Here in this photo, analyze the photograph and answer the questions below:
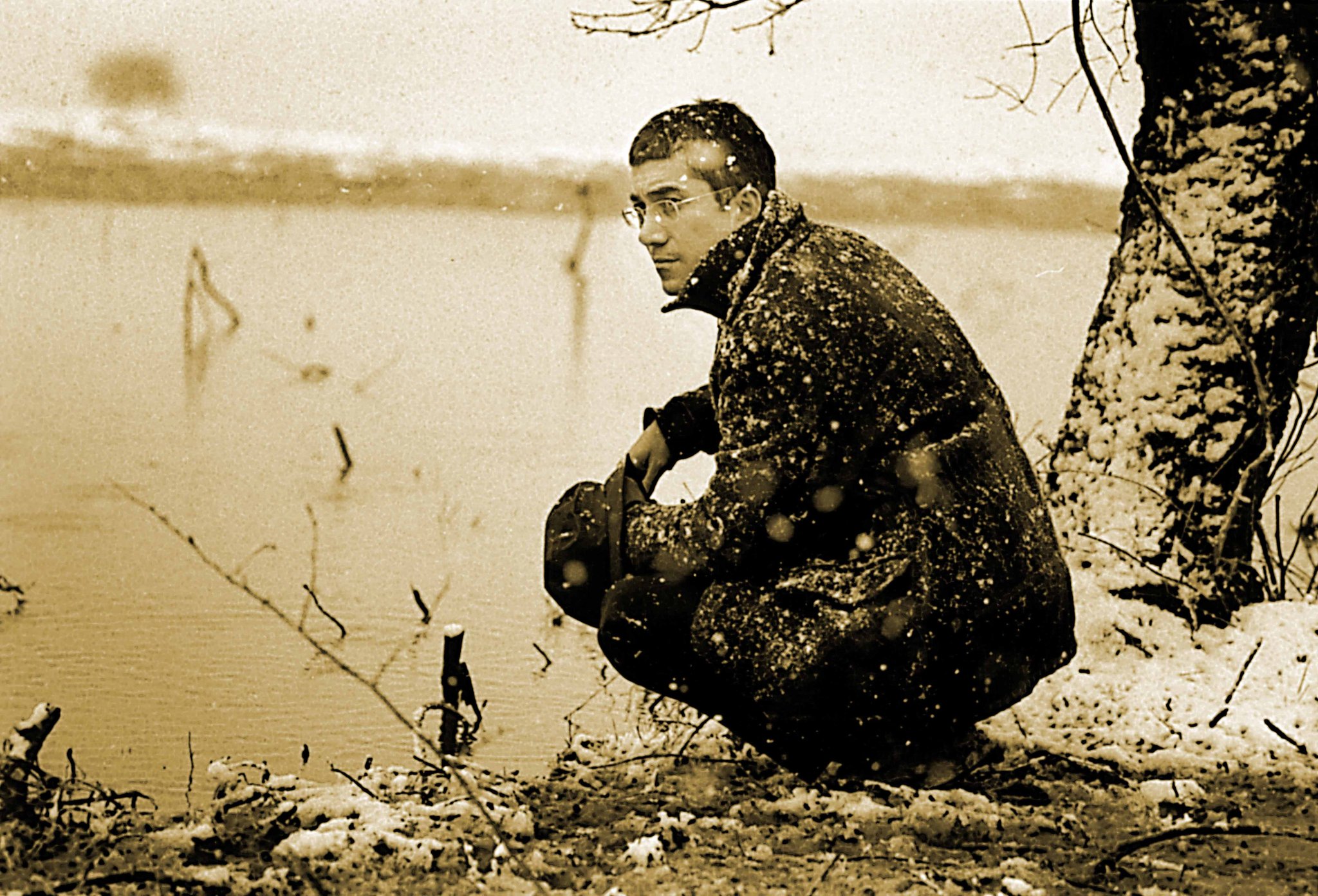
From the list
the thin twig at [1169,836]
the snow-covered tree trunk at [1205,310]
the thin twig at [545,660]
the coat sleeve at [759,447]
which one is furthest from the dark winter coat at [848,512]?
the thin twig at [545,660]

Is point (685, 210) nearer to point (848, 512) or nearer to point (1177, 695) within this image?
point (848, 512)

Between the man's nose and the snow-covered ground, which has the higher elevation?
the man's nose

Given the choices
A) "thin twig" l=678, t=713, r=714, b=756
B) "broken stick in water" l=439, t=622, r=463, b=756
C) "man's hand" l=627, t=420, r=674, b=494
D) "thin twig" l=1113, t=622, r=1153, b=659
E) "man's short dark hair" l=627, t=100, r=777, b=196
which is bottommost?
"broken stick in water" l=439, t=622, r=463, b=756

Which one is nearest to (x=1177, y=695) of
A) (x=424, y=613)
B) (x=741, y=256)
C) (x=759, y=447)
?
(x=759, y=447)

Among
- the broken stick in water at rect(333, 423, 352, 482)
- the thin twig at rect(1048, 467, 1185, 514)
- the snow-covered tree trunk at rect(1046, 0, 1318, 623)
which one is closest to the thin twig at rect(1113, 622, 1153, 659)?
the snow-covered tree trunk at rect(1046, 0, 1318, 623)

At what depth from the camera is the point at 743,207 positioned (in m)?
3.44

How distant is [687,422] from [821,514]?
0.59 m

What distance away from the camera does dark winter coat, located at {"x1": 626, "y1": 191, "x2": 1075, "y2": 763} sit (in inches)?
127

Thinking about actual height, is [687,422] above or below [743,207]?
below

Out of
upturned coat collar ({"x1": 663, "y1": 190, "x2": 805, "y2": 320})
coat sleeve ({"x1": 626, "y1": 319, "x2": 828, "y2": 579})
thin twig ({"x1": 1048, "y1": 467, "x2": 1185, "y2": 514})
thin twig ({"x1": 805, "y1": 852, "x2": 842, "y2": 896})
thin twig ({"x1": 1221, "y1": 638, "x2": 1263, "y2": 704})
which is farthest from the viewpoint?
thin twig ({"x1": 1048, "y1": 467, "x2": 1185, "y2": 514})

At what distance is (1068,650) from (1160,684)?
1.16 meters

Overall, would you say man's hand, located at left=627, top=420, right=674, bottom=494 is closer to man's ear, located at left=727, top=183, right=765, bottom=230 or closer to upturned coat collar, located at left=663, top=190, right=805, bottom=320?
upturned coat collar, located at left=663, top=190, right=805, bottom=320

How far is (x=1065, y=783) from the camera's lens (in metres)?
3.83

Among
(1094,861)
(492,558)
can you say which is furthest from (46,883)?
(492,558)
